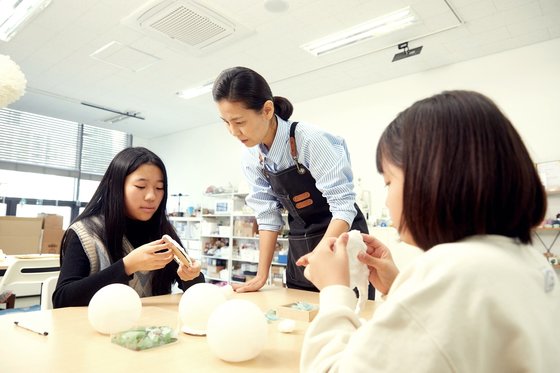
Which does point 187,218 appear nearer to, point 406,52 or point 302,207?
point 406,52

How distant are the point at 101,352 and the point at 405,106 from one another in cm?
425

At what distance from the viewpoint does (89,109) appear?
5.89m

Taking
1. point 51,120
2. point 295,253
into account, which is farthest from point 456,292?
point 51,120

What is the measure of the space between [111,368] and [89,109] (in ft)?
20.0

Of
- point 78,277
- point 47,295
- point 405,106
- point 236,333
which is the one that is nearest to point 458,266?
point 236,333

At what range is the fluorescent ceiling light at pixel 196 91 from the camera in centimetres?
479

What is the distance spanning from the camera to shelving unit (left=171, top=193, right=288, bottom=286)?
5.39m

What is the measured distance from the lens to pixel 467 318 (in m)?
0.41

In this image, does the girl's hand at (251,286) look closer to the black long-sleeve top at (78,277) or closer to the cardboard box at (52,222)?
the black long-sleeve top at (78,277)

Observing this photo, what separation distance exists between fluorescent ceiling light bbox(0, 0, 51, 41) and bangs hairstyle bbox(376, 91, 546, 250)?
140 inches

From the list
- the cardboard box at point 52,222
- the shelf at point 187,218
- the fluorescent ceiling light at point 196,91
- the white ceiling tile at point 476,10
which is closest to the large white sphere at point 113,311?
the white ceiling tile at point 476,10

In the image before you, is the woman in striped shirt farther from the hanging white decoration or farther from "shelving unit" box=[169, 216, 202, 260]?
"shelving unit" box=[169, 216, 202, 260]

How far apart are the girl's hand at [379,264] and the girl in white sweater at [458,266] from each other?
0.28m

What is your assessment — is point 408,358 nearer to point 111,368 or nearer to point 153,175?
point 111,368
